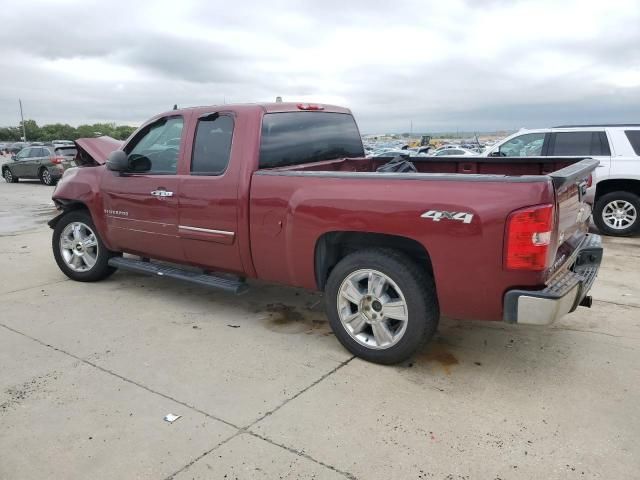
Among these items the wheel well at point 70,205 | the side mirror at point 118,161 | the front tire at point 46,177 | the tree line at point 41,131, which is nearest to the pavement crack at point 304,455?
the side mirror at point 118,161

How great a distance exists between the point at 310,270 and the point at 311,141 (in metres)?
1.40

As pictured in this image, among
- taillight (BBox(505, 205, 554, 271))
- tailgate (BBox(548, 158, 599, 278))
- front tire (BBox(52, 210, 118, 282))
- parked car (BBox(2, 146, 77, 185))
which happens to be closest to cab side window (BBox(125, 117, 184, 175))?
front tire (BBox(52, 210, 118, 282))

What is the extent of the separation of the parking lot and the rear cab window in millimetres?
1416

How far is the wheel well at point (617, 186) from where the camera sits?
27.9 ft

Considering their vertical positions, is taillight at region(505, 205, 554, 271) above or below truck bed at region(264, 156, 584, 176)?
below

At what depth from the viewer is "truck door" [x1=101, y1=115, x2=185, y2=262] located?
477 cm

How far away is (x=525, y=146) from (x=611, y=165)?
1466 millimetres

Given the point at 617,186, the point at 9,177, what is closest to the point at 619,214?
the point at 617,186

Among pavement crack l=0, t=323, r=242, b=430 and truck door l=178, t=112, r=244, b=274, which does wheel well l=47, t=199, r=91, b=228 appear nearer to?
pavement crack l=0, t=323, r=242, b=430

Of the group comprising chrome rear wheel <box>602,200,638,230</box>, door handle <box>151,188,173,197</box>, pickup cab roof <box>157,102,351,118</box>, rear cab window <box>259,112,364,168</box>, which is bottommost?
chrome rear wheel <box>602,200,638,230</box>

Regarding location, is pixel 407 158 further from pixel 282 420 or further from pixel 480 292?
pixel 282 420

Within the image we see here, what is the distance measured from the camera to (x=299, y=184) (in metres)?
3.85

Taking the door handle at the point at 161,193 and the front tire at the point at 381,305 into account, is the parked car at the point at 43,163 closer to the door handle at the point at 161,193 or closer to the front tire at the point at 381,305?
the door handle at the point at 161,193

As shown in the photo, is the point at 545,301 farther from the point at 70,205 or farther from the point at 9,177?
the point at 9,177
